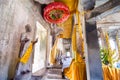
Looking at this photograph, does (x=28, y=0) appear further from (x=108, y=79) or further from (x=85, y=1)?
(x=108, y=79)

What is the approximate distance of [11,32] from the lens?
2871 millimetres

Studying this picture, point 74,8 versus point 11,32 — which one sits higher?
point 74,8

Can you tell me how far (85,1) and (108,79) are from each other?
6.71 ft

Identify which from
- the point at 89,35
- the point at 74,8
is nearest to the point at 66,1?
the point at 74,8

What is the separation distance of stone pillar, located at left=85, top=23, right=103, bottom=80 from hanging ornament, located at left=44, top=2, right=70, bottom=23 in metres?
1.59

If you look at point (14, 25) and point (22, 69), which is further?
point (14, 25)

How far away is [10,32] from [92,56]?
191 cm

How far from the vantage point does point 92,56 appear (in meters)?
2.98

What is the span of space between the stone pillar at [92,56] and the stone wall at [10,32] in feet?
5.45

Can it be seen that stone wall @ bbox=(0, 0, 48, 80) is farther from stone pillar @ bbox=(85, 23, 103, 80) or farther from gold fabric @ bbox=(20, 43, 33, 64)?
stone pillar @ bbox=(85, 23, 103, 80)

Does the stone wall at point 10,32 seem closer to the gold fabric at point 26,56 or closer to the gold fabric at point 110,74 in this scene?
the gold fabric at point 26,56

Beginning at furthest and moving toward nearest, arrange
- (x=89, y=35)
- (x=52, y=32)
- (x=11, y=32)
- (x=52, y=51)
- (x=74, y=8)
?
(x=52, y=32), (x=52, y=51), (x=74, y=8), (x=89, y=35), (x=11, y=32)

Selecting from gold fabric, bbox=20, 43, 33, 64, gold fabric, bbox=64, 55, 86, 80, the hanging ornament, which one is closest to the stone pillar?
gold fabric, bbox=64, 55, 86, 80

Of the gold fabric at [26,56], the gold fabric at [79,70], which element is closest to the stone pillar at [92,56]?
the gold fabric at [79,70]
